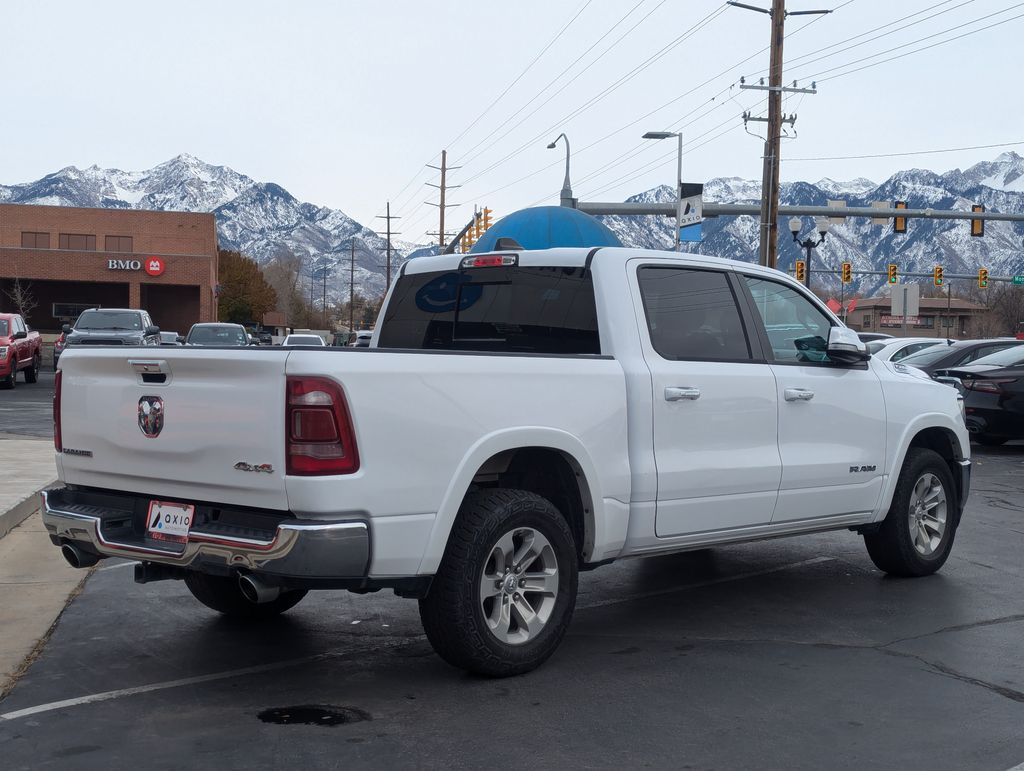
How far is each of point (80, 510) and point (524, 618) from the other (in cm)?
214

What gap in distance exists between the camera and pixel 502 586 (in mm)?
5234

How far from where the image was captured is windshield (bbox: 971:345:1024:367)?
1675cm

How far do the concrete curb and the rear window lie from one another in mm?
3459

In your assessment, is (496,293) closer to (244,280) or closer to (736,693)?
(736,693)

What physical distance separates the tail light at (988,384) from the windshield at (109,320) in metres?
19.8

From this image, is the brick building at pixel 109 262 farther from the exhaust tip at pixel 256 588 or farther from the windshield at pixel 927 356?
the exhaust tip at pixel 256 588

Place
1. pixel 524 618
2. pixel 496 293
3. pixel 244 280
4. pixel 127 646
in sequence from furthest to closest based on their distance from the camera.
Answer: pixel 244 280 → pixel 496 293 → pixel 127 646 → pixel 524 618

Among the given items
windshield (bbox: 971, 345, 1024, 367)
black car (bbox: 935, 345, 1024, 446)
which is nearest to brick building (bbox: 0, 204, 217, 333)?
windshield (bbox: 971, 345, 1024, 367)

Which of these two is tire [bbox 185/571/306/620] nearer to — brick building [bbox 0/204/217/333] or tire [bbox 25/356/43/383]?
tire [bbox 25/356/43/383]

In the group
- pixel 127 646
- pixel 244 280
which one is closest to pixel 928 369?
pixel 127 646

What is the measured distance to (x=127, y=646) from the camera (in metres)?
5.87

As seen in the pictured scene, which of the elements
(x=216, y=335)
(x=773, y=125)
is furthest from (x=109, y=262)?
(x=773, y=125)

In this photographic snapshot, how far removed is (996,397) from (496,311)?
1209 centimetres

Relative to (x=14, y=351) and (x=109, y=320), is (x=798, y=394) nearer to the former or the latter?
(x=14, y=351)
